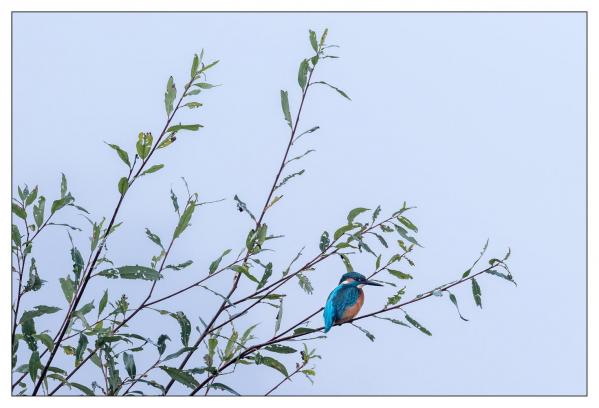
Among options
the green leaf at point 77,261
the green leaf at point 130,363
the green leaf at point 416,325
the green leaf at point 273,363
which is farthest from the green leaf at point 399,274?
the green leaf at point 77,261

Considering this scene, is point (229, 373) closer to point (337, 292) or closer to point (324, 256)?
point (324, 256)

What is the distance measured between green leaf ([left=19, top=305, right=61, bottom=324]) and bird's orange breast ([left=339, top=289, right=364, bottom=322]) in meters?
1.07

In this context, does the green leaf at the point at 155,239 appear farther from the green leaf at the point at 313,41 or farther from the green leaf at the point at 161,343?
the green leaf at the point at 313,41

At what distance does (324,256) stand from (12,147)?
1.22 meters

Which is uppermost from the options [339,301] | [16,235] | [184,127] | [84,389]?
[184,127]

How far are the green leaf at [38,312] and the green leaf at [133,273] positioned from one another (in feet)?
0.78

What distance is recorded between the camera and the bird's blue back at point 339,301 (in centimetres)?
254

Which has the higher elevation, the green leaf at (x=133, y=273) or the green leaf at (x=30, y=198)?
the green leaf at (x=30, y=198)

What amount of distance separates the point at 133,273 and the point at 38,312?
34cm

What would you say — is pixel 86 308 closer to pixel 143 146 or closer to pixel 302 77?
pixel 143 146

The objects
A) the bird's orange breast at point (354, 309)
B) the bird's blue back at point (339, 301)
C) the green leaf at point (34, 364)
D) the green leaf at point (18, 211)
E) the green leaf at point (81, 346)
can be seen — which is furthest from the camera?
the bird's orange breast at point (354, 309)

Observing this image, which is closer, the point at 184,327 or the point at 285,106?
the point at 184,327

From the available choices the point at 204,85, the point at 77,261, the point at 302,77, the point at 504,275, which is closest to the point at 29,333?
the point at 77,261

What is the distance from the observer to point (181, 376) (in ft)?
6.86
